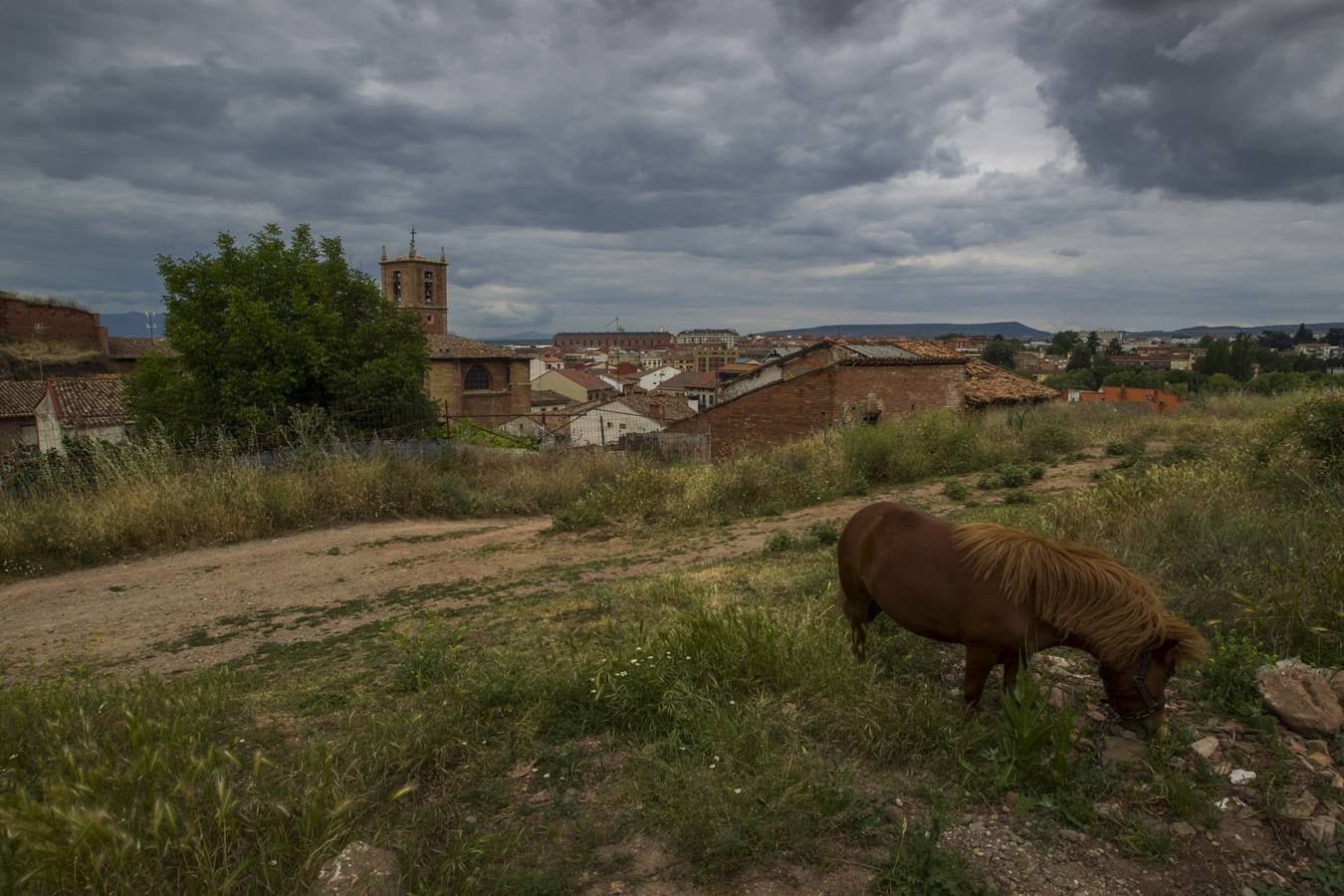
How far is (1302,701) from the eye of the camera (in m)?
3.26

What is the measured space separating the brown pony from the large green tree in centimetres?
1641

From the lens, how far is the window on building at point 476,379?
1967 inches

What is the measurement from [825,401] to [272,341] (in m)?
14.9

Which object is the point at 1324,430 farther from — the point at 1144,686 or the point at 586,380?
the point at 586,380

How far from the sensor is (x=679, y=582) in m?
6.26

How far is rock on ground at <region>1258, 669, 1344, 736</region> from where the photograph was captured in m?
3.21

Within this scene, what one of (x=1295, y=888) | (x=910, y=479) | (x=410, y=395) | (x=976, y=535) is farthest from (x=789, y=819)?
(x=410, y=395)

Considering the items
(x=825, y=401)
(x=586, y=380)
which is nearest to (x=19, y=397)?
(x=825, y=401)

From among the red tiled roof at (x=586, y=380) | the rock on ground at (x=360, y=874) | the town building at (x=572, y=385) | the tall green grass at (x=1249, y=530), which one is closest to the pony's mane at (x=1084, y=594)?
the tall green grass at (x=1249, y=530)

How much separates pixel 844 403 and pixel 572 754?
1637cm

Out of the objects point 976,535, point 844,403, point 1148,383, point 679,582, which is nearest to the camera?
point 976,535

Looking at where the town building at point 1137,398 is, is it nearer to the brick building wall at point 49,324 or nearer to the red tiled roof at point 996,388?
the red tiled roof at point 996,388

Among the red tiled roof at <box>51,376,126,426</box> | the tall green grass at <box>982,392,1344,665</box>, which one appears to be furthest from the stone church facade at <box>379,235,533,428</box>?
the tall green grass at <box>982,392,1344,665</box>

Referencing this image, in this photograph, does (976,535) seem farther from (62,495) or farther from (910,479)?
(62,495)
